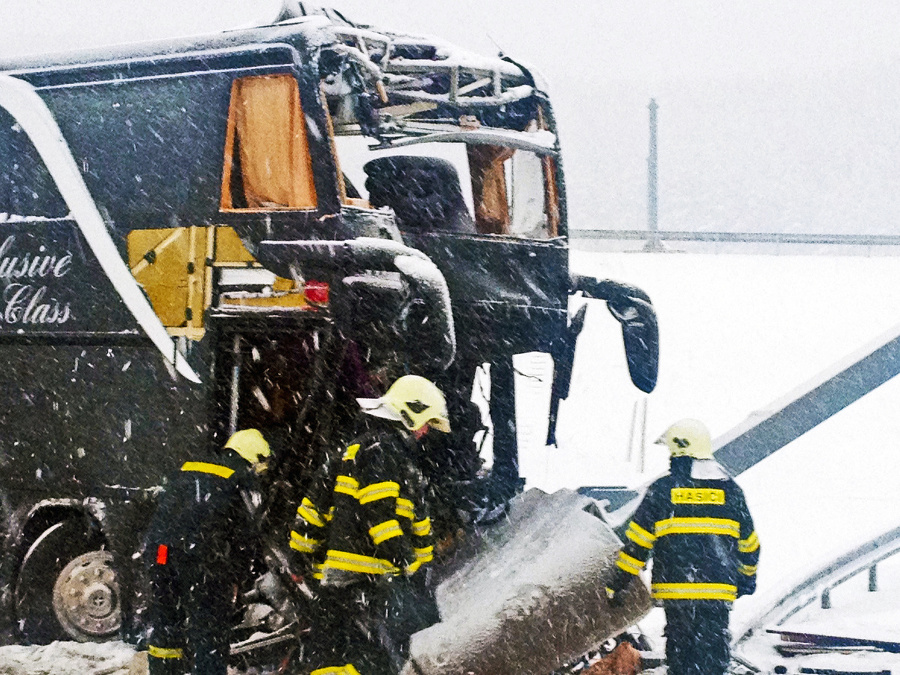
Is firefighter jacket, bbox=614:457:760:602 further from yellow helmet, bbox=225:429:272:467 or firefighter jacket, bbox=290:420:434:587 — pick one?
yellow helmet, bbox=225:429:272:467

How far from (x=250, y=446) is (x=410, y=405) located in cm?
111

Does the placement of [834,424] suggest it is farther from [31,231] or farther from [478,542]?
[31,231]

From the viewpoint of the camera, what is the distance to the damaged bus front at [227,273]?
6.34 metres

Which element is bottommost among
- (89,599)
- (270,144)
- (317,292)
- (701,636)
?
(89,599)

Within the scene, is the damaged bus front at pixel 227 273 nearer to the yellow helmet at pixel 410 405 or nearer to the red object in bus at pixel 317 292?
the red object in bus at pixel 317 292

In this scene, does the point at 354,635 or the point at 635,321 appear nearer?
the point at 354,635

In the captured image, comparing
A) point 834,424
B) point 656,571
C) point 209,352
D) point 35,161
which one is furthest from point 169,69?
point 834,424

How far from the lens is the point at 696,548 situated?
19.4 ft

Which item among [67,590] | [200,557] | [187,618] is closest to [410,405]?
[200,557]

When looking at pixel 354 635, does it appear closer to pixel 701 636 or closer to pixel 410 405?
pixel 410 405

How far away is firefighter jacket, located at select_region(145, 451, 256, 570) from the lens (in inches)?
229

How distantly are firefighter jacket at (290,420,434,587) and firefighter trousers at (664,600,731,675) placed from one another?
1.59 meters

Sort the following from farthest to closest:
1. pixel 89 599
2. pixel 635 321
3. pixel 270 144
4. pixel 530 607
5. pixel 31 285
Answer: pixel 635 321 → pixel 31 285 → pixel 89 599 → pixel 270 144 → pixel 530 607

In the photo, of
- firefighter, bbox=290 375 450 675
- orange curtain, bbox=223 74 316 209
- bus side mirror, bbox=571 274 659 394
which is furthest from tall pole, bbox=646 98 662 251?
firefighter, bbox=290 375 450 675
